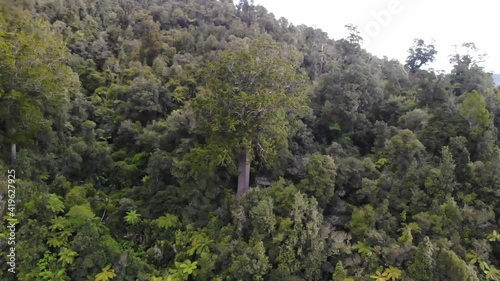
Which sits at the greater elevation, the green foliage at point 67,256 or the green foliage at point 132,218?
the green foliage at point 132,218

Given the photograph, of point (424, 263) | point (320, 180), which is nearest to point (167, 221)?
point (320, 180)

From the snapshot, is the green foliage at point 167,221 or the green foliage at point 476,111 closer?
the green foliage at point 167,221

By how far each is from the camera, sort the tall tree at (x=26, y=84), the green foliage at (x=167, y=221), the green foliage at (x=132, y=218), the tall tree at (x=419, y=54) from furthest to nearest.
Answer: the tall tree at (x=419, y=54)
the tall tree at (x=26, y=84)
the green foliage at (x=132, y=218)
the green foliage at (x=167, y=221)

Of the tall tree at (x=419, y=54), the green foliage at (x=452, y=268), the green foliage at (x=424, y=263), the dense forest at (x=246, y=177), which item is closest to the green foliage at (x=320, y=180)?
the dense forest at (x=246, y=177)

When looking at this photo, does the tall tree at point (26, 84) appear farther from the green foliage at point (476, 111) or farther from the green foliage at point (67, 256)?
the green foliage at point (476, 111)

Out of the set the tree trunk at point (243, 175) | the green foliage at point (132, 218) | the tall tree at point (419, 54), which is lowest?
the green foliage at point (132, 218)

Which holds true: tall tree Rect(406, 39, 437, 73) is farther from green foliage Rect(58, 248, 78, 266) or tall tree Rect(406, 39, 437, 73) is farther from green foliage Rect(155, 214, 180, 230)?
green foliage Rect(58, 248, 78, 266)

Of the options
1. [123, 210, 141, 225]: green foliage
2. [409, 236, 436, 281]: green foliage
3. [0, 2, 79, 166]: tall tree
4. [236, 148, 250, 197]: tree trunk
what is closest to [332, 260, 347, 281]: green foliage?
[409, 236, 436, 281]: green foliage
